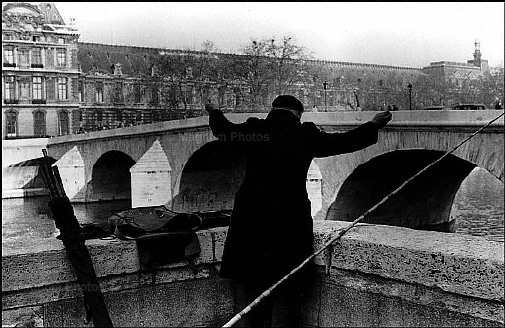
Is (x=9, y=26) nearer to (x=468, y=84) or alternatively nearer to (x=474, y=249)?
(x=468, y=84)

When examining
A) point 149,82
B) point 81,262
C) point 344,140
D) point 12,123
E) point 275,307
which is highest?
point 149,82

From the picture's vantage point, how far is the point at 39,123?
43.2 metres

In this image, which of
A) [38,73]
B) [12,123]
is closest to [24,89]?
[38,73]

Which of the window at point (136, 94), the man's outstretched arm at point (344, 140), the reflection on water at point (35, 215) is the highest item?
the window at point (136, 94)

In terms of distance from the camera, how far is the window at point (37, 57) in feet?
136

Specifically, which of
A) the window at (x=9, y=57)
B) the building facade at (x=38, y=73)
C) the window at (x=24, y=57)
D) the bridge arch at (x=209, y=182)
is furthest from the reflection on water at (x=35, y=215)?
the window at (x=24, y=57)

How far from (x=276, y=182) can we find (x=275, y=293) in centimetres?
43

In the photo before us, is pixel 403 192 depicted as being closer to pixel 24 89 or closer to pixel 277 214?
pixel 277 214

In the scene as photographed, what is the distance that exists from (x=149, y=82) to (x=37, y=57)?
24.8ft

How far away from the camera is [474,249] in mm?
2391

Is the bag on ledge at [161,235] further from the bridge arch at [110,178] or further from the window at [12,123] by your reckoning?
the window at [12,123]

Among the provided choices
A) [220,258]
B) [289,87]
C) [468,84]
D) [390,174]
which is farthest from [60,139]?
[220,258]

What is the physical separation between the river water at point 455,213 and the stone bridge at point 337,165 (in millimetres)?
1206

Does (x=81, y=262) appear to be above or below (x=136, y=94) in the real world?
below
